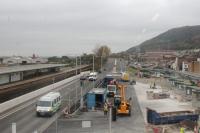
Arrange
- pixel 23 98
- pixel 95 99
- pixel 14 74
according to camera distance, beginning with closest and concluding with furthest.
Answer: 1. pixel 95 99
2. pixel 23 98
3. pixel 14 74

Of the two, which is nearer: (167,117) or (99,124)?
(99,124)

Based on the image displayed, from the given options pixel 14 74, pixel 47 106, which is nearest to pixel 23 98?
pixel 47 106

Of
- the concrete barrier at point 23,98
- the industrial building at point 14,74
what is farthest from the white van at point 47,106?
the industrial building at point 14,74

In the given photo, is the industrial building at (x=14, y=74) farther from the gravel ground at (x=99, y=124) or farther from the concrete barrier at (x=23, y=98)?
the gravel ground at (x=99, y=124)

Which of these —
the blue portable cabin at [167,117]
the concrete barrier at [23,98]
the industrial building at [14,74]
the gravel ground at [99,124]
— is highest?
the industrial building at [14,74]

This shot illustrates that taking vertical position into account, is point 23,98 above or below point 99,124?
above

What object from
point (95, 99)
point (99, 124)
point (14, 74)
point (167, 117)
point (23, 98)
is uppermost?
point (14, 74)

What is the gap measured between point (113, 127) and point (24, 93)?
14.8 meters

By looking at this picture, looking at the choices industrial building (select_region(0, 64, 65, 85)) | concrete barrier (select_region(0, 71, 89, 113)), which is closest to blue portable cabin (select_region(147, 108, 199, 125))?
concrete barrier (select_region(0, 71, 89, 113))

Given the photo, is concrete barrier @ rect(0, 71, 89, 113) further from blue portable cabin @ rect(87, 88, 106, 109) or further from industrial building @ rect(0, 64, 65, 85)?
blue portable cabin @ rect(87, 88, 106, 109)

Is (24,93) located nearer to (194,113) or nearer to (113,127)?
(113,127)

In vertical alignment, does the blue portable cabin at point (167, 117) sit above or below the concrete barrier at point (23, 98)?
below

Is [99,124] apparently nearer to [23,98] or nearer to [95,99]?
[95,99]

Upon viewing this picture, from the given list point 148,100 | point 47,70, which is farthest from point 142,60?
point 148,100
